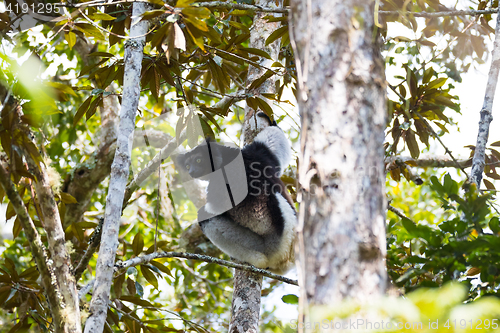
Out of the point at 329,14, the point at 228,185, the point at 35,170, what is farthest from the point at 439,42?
the point at 35,170

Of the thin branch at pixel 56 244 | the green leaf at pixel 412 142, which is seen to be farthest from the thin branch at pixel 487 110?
the thin branch at pixel 56 244

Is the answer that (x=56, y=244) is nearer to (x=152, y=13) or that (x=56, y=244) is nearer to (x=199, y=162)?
(x=152, y=13)

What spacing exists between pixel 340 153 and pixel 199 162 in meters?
3.12

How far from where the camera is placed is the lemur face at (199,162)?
4.36 metres

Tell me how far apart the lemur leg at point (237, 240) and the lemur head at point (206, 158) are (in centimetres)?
60

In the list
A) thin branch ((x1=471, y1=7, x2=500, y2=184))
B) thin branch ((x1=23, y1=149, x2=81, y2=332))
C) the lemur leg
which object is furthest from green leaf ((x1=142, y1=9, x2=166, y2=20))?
the lemur leg

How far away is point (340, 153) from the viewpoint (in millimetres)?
1382

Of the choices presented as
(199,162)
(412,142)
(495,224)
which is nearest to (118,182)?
(495,224)

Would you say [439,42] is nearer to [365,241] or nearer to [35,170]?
[365,241]

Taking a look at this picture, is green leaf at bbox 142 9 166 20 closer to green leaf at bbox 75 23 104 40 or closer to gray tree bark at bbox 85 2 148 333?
gray tree bark at bbox 85 2 148 333

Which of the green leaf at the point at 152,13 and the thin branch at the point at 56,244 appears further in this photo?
the green leaf at the point at 152,13

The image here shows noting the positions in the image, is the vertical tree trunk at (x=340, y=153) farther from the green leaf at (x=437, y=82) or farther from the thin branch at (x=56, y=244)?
Answer: the green leaf at (x=437, y=82)

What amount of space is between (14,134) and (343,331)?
218 cm

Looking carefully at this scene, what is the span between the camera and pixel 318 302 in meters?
1.28
